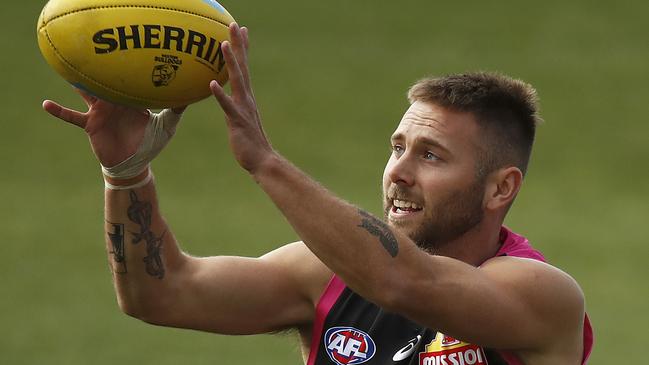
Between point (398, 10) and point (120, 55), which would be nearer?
point (120, 55)

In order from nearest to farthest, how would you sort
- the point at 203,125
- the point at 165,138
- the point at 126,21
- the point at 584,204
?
the point at 126,21 < the point at 165,138 < the point at 584,204 < the point at 203,125

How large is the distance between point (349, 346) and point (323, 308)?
242mm

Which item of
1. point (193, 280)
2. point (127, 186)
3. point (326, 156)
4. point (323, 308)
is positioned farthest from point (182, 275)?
point (326, 156)

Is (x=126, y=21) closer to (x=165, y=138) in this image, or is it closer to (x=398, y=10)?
(x=165, y=138)

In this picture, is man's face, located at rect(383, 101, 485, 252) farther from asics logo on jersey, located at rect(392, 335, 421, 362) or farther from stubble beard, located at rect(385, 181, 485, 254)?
asics logo on jersey, located at rect(392, 335, 421, 362)

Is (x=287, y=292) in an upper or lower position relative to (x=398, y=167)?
lower

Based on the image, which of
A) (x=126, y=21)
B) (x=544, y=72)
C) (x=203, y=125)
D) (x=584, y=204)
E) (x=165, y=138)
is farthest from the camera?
(x=544, y=72)

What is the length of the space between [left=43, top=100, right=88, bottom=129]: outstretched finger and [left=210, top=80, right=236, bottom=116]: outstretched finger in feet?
2.68

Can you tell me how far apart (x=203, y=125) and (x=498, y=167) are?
11.1m

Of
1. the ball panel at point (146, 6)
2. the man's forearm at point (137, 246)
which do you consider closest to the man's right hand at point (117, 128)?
the man's forearm at point (137, 246)

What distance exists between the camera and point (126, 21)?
5.39m

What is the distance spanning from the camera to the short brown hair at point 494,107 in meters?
6.23

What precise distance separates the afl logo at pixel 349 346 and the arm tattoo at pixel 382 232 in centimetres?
76

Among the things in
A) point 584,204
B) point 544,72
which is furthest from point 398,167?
point 544,72
